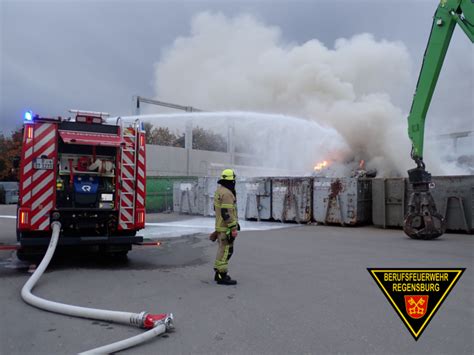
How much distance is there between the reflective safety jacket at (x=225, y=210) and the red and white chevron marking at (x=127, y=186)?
7.11ft

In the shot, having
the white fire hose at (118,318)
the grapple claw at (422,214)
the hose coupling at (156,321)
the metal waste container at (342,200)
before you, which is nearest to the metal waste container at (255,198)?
the metal waste container at (342,200)

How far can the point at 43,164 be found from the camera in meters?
6.82

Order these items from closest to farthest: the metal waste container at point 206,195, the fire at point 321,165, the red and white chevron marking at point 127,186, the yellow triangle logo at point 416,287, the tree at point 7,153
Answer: the yellow triangle logo at point 416,287 < the red and white chevron marking at point 127,186 < the metal waste container at point 206,195 < the fire at point 321,165 < the tree at point 7,153

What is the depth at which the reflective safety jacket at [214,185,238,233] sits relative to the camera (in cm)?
581

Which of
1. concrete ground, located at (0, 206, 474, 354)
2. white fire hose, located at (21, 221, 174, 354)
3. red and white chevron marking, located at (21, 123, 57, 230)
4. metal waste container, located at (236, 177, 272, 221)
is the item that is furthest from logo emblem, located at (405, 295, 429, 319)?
metal waste container, located at (236, 177, 272, 221)

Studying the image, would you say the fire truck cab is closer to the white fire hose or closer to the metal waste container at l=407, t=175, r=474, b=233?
the white fire hose

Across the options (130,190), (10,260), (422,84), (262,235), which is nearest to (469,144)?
(422,84)

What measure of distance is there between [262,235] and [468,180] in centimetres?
635

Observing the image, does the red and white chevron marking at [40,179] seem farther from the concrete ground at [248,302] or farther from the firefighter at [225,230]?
the firefighter at [225,230]

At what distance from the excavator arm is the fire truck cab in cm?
728

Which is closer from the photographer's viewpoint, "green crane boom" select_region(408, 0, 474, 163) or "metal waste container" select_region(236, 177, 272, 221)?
"green crane boom" select_region(408, 0, 474, 163)

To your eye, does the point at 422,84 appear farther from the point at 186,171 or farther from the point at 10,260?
the point at 186,171

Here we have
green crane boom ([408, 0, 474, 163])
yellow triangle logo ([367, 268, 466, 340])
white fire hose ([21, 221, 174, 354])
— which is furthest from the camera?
green crane boom ([408, 0, 474, 163])

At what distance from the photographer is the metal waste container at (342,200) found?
14031 millimetres
